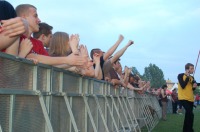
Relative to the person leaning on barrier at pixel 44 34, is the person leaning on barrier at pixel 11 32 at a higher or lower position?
lower

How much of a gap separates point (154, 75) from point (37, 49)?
416 feet

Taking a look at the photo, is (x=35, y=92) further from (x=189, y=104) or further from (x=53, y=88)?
(x=189, y=104)

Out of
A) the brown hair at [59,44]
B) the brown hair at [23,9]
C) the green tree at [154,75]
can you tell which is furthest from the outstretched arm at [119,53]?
the green tree at [154,75]

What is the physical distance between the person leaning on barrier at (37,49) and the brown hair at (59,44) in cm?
59

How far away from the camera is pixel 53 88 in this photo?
4.15m

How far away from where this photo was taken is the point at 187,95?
10.5 meters

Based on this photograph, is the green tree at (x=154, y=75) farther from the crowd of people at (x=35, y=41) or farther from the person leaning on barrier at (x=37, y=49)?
the person leaning on barrier at (x=37, y=49)

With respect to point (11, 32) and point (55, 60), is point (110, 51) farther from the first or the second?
point (11, 32)

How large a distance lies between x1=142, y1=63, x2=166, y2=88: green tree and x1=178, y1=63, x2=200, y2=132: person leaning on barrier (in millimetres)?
115145

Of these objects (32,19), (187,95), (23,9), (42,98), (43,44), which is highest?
(23,9)

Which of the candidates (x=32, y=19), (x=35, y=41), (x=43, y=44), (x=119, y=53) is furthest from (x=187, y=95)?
(x=32, y=19)

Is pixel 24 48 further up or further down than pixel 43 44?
further down

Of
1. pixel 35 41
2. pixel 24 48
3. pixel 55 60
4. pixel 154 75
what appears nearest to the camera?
pixel 24 48

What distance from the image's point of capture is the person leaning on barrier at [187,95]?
10.2 m
